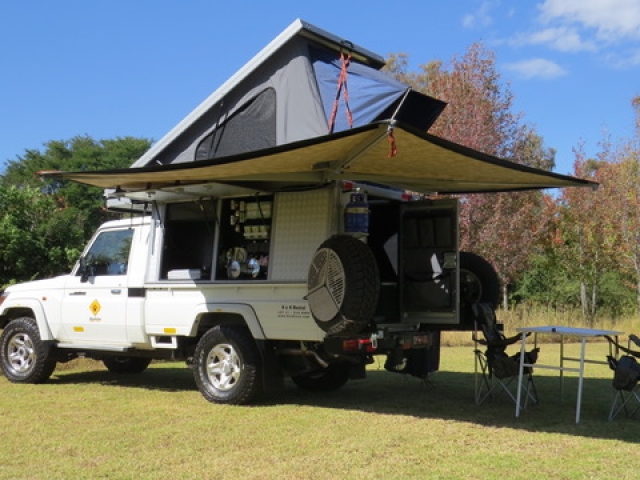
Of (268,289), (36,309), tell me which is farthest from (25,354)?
(268,289)

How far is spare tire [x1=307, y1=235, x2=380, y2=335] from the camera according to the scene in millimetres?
6664

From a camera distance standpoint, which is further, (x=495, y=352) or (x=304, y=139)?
(x=495, y=352)

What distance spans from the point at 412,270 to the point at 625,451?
10.1ft

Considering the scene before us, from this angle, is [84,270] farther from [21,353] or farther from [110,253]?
[21,353]

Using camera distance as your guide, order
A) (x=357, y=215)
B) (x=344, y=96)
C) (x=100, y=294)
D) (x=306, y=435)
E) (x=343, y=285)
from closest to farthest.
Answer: (x=306, y=435)
(x=343, y=285)
(x=357, y=215)
(x=344, y=96)
(x=100, y=294)

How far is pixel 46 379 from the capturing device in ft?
30.4

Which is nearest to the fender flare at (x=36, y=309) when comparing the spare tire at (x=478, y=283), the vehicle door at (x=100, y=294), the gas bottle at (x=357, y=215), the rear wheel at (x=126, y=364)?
the vehicle door at (x=100, y=294)

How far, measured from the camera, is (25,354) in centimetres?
935

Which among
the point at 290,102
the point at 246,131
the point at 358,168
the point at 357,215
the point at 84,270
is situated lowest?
the point at 84,270

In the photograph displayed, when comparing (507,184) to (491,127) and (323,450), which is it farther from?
(491,127)

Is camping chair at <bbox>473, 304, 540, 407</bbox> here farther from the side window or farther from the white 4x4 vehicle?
the side window

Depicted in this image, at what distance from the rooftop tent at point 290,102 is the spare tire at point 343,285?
173 cm

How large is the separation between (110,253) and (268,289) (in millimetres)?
2462

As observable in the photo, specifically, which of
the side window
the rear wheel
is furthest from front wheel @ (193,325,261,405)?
the rear wheel
